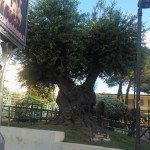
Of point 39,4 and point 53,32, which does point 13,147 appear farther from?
point 39,4

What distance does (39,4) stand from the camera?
16094mm

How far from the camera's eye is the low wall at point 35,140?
11.9 m

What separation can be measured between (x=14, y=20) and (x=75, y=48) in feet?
25.7

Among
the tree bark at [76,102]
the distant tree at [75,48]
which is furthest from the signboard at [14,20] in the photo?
the tree bark at [76,102]

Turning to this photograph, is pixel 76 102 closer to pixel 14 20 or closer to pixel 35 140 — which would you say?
pixel 35 140

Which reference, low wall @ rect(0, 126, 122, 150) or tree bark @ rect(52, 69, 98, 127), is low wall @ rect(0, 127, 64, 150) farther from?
tree bark @ rect(52, 69, 98, 127)

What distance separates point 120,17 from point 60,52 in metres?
3.05

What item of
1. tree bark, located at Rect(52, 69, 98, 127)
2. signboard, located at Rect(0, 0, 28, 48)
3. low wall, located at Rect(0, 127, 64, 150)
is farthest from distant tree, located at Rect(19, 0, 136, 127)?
signboard, located at Rect(0, 0, 28, 48)

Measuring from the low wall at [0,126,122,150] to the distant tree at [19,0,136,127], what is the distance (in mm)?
3950

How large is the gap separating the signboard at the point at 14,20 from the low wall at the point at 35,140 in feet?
14.0

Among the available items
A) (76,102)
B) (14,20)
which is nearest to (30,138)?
(76,102)

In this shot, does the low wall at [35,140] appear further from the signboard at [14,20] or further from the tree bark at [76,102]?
the signboard at [14,20]

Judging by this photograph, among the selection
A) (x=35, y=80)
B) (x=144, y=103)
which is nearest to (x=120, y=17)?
(x=35, y=80)

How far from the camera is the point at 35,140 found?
1213 centimetres
